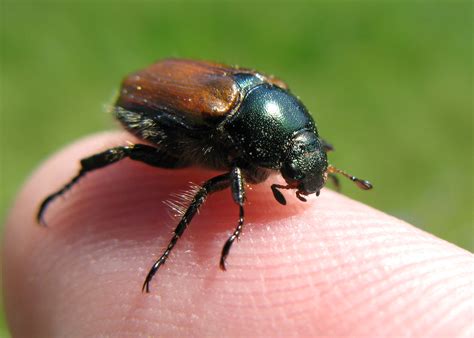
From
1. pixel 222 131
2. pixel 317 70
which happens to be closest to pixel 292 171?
pixel 222 131

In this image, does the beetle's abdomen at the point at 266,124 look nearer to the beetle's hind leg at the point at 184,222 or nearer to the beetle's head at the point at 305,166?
the beetle's head at the point at 305,166

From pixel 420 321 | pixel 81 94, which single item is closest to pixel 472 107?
pixel 81 94

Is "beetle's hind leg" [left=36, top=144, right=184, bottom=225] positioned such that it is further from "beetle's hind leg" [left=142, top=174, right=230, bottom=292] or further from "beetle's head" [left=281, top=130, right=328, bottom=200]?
"beetle's head" [left=281, top=130, right=328, bottom=200]

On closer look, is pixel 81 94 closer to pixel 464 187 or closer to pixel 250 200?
pixel 464 187

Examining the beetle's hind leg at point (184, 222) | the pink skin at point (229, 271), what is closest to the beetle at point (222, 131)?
the beetle's hind leg at point (184, 222)

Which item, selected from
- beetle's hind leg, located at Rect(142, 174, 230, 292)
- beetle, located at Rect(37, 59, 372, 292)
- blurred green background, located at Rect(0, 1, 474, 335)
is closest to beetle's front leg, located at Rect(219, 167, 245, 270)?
beetle, located at Rect(37, 59, 372, 292)
